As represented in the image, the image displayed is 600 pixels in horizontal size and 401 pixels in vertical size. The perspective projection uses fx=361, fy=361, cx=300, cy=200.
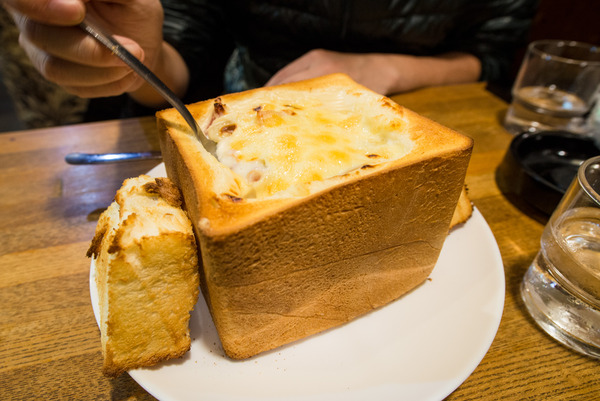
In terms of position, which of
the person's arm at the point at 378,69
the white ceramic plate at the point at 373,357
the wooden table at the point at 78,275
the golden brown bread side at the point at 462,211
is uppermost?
the person's arm at the point at 378,69

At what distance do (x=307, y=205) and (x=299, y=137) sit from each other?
0.22 m

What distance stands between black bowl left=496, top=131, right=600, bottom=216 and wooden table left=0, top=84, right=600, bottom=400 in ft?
0.18

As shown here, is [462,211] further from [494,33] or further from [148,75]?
[494,33]

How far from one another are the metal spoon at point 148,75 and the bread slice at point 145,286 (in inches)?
8.3

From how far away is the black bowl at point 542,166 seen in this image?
49.4 inches

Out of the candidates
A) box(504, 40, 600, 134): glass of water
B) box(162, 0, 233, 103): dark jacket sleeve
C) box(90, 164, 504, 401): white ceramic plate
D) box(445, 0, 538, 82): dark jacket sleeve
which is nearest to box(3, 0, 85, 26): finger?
box(90, 164, 504, 401): white ceramic plate

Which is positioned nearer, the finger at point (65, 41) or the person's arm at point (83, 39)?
the person's arm at point (83, 39)

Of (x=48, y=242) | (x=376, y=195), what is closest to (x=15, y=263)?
(x=48, y=242)

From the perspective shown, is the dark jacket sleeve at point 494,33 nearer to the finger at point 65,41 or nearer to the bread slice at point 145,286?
the finger at point 65,41

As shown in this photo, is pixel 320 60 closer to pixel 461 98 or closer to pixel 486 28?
pixel 461 98

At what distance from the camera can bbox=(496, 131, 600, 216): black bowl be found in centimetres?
125

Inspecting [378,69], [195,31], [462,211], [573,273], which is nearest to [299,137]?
[462,211]

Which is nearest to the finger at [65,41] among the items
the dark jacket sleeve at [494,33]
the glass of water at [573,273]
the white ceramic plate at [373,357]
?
the white ceramic plate at [373,357]

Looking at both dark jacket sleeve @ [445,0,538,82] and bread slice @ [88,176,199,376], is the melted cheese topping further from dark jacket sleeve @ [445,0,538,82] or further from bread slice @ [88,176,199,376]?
dark jacket sleeve @ [445,0,538,82]
